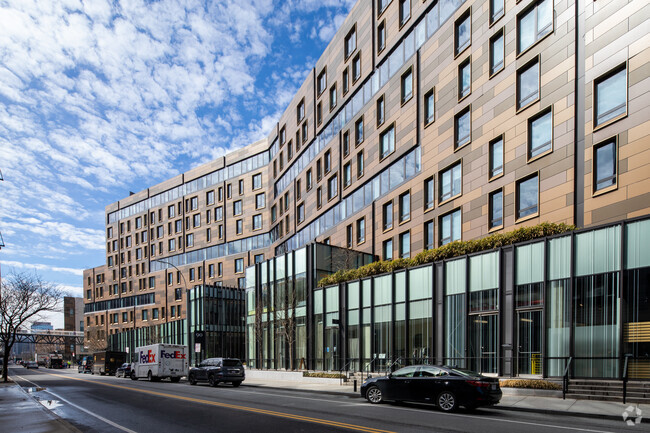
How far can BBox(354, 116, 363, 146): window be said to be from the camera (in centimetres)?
4123

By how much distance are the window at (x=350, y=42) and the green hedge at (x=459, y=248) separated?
66.0 ft

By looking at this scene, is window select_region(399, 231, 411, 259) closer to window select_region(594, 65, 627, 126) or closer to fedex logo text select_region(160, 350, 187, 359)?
window select_region(594, 65, 627, 126)

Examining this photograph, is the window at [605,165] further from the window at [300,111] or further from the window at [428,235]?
the window at [300,111]

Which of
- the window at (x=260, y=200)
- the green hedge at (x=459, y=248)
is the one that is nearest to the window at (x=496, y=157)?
the green hedge at (x=459, y=248)

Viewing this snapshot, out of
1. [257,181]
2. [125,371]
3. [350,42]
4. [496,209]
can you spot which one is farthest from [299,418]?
[257,181]

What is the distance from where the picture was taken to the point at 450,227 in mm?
29578

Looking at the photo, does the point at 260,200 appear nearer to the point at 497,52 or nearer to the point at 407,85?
the point at 407,85

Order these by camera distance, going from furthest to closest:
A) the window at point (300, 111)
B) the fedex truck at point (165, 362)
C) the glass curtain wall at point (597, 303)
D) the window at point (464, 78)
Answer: the window at point (300, 111) < the fedex truck at point (165, 362) < the window at point (464, 78) < the glass curtain wall at point (597, 303)

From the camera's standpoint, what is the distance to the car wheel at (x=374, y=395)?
691 inches

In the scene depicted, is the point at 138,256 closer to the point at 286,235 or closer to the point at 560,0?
the point at 286,235

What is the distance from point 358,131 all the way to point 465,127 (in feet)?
44.8

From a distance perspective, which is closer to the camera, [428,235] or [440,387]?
[440,387]

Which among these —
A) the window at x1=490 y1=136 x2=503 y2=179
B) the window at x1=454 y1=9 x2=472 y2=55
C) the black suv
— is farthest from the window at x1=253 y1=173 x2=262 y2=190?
the window at x1=490 y1=136 x2=503 y2=179

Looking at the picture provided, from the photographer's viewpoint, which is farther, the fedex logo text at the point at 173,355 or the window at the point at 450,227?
the fedex logo text at the point at 173,355
